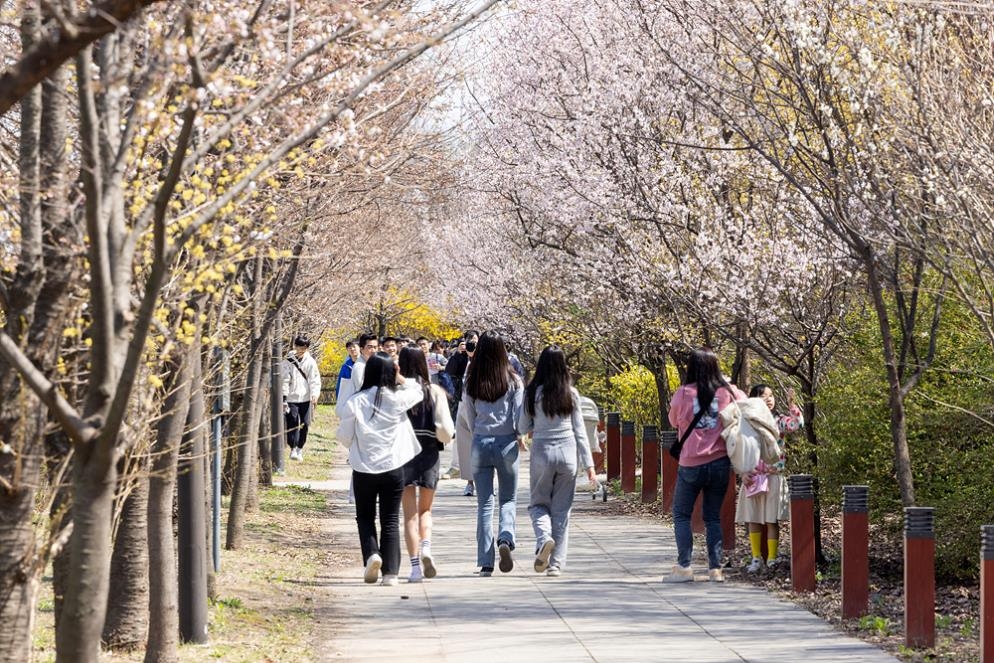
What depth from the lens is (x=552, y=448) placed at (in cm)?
1217

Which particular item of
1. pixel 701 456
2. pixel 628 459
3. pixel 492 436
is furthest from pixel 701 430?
pixel 628 459

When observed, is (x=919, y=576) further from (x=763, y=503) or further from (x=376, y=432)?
(x=376, y=432)

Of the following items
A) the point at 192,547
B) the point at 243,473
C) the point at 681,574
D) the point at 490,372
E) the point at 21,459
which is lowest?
the point at 681,574

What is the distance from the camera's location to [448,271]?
39.1 m

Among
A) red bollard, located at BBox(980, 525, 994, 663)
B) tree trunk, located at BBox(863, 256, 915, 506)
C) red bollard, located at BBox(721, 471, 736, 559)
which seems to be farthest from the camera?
red bollard, located at BBox(721, 471, 736, 559)

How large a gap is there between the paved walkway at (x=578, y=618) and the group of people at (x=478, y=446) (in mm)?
281

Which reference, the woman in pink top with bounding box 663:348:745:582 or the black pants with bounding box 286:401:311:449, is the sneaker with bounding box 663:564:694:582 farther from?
the black pants with bounding box 286:401:311:449

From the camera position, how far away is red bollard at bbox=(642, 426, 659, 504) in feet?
57.7

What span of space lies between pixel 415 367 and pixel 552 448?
126cm

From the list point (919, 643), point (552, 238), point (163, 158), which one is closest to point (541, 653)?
point (919, 643)

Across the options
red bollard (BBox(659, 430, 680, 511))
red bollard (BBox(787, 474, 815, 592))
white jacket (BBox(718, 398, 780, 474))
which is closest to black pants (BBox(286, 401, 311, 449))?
red bollard (BBox(659, 430, 680, 511))

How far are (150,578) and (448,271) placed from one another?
102 feet

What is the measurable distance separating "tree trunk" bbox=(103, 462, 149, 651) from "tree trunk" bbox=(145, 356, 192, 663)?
323mm

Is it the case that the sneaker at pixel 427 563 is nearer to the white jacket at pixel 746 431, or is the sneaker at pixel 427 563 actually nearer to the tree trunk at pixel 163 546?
the white jacket at pixel 746 431
